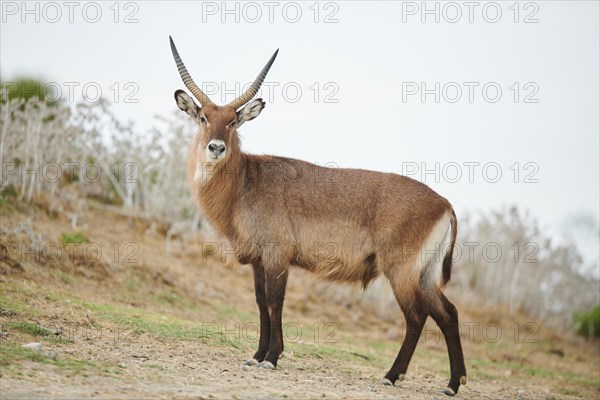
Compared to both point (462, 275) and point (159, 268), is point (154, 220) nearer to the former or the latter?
point (159, 268)

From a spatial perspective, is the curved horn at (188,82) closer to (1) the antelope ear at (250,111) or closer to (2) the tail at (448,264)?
(1) the antelope ear at (250,111)

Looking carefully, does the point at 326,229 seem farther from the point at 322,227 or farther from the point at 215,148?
the point at 215,148

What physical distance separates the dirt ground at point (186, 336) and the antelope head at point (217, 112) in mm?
2838

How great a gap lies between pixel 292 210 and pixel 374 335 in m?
9.36

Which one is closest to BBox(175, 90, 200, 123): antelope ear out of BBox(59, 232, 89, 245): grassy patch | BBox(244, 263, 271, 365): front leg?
BBox(244, 263, 271, 365): front leg

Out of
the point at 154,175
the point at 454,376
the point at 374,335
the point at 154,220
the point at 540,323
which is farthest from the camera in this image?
the point at 540,323

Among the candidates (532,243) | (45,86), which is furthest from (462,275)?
(45,86)

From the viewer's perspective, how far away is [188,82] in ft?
34.4

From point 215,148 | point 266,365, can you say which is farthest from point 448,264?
point 215,148

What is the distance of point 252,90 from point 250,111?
0.31 m

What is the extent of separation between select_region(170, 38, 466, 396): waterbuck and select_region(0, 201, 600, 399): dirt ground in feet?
3.42

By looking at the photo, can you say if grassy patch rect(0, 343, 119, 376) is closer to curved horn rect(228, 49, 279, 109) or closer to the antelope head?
the antelope head

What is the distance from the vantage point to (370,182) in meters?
10.4

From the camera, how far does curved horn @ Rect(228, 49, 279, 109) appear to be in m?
10.2
